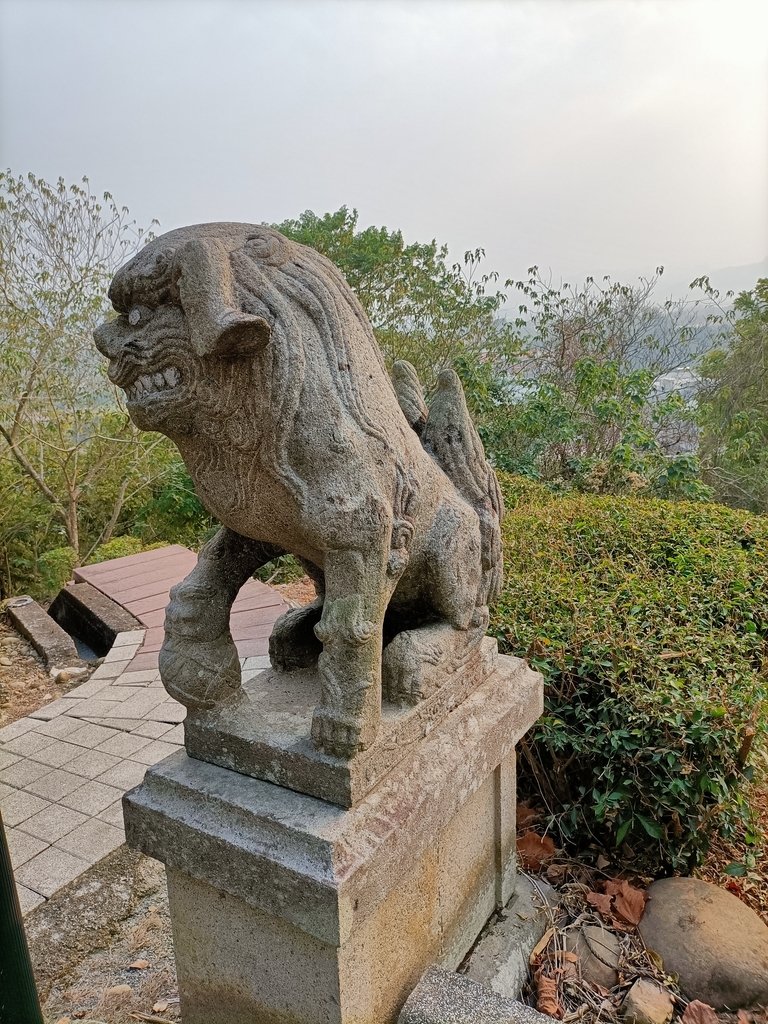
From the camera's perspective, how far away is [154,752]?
11.2 feet

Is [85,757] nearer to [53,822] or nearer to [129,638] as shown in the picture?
[53,822]

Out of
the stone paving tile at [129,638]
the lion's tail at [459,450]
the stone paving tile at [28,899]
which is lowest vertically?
the stone paving tile at [28,899]

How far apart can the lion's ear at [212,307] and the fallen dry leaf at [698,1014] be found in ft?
7.23

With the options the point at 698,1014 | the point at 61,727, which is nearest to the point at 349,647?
the point at 698,1014

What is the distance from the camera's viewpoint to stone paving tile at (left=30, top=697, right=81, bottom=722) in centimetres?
393

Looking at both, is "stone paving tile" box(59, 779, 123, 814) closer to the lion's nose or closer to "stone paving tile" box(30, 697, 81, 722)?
"stone paving tile" box(30, 697, 81, 722)

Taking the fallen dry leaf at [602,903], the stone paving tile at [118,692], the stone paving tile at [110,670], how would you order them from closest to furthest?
the fallen dry leaf at [602,903], the stone paving tile at [118,692], the stone paving tile at [110,670]

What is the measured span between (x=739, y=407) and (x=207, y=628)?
30.6ft

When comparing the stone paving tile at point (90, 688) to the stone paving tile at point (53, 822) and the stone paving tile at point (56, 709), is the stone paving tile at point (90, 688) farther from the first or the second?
the stone paving tile at point (53, 822)

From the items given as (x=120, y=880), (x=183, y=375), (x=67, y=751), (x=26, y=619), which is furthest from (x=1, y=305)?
(x=183, y=375)

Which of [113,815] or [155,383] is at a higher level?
[155,383]

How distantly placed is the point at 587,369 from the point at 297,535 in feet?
20.5

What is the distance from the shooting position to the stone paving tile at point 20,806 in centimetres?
296

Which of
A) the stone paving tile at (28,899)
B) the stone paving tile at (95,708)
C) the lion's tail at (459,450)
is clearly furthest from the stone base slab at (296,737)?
the stone paving tile at (95,708)
